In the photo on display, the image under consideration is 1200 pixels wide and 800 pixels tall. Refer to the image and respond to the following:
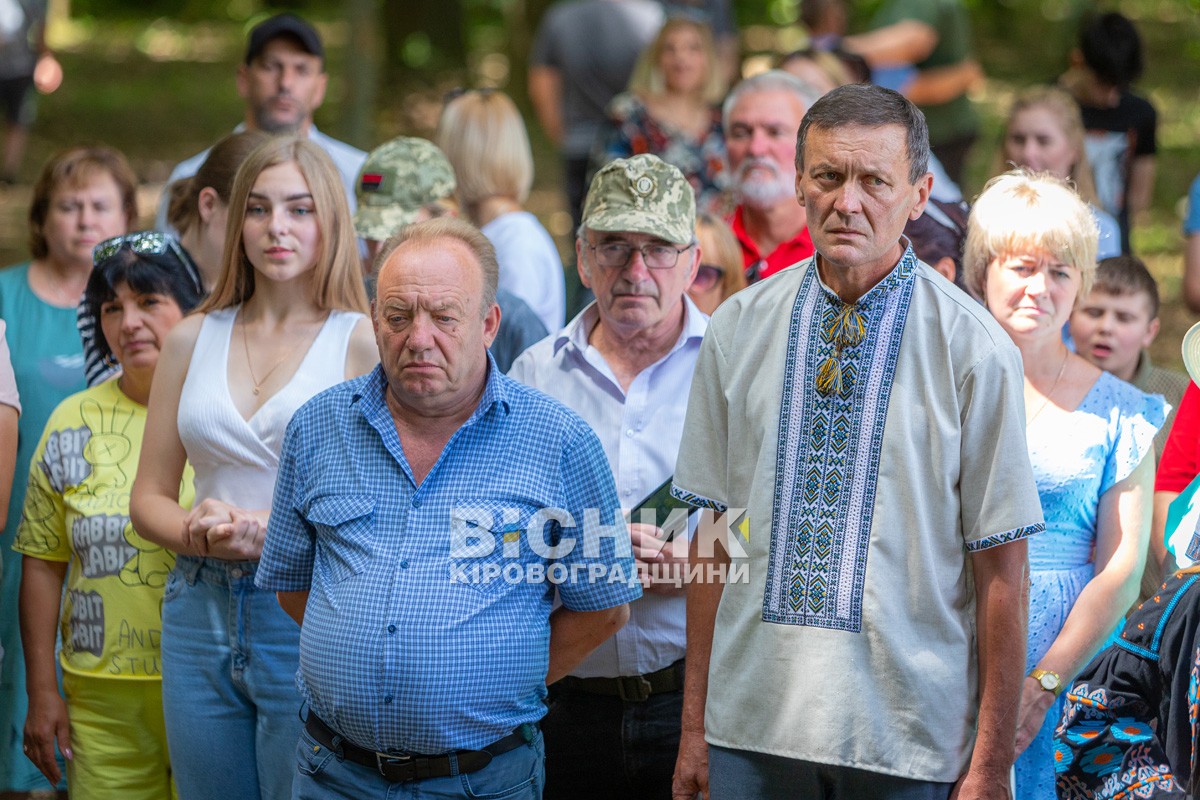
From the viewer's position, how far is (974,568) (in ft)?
8.83

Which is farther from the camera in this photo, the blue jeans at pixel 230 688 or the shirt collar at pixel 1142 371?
the shirt collar at pixel 1142 371

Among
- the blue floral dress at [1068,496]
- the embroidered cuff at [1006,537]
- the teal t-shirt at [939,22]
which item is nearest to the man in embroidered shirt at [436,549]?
→ the embroidered cuff at [1006,537]

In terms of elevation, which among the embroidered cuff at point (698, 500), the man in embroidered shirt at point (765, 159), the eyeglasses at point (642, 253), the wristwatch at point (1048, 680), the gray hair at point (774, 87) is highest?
the gray hair at point (774, 87)

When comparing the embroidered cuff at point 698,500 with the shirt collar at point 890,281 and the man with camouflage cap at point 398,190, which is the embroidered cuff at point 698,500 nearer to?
the shirt collar at point 890,281

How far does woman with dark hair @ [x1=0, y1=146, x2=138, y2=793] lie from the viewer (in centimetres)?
445

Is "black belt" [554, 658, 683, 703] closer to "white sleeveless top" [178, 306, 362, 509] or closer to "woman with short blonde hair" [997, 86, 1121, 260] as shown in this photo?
"white sleeveless top" [178, 306, 362, 509]

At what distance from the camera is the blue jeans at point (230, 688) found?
11.1 feet

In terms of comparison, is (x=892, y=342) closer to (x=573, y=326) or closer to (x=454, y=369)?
(x=454, y=369)

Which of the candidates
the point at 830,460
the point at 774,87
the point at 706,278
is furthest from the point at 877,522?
the point at 774,87

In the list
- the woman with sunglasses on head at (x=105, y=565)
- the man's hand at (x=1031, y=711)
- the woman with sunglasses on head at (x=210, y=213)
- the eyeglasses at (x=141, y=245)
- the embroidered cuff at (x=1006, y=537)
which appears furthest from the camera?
the woman with sunglasses on head at (x=210, y=213)

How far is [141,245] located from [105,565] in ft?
2.94

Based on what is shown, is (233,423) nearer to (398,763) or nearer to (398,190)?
(398,763)

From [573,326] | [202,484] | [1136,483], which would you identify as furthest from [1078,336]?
[202,484]

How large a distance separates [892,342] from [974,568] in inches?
17.7
